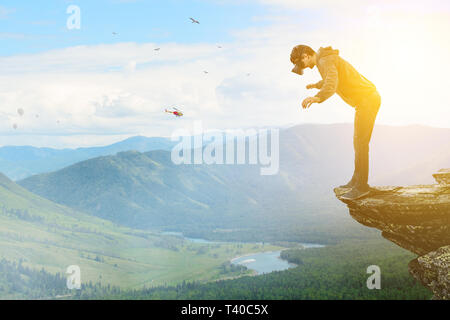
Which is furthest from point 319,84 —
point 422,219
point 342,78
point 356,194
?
point 422,219

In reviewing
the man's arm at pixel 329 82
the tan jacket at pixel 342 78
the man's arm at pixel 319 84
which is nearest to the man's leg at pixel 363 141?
the tan jacket at pixel 342 78

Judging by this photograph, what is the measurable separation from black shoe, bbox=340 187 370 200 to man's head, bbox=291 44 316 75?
449 cm

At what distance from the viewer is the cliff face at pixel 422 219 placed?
14.9 metres

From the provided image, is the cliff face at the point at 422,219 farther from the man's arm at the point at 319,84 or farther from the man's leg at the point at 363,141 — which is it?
the man's arm at the point at 319,84

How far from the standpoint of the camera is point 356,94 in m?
15.3

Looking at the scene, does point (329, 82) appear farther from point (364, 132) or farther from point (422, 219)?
point (422, 219)

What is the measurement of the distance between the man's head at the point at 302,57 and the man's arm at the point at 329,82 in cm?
65

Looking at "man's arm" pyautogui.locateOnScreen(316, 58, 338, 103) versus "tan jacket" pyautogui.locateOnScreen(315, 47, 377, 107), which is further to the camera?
"tan jacket" pyautogui.locateOnScreen(315, 47, 377, 107)

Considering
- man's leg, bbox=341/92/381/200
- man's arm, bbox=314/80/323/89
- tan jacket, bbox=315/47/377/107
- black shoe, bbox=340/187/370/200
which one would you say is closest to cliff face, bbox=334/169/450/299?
black shoe, bbox=340/187/370/200

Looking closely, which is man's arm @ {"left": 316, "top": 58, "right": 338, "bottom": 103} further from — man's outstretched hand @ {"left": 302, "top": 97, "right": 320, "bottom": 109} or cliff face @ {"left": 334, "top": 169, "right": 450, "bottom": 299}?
cliff face @ {"left": 334, "top": 169, "right": 450, "bottom": 299}

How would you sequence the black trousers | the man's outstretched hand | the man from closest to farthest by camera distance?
the man's outstretched hand, the man, the black trousers

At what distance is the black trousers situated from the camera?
15.0m
